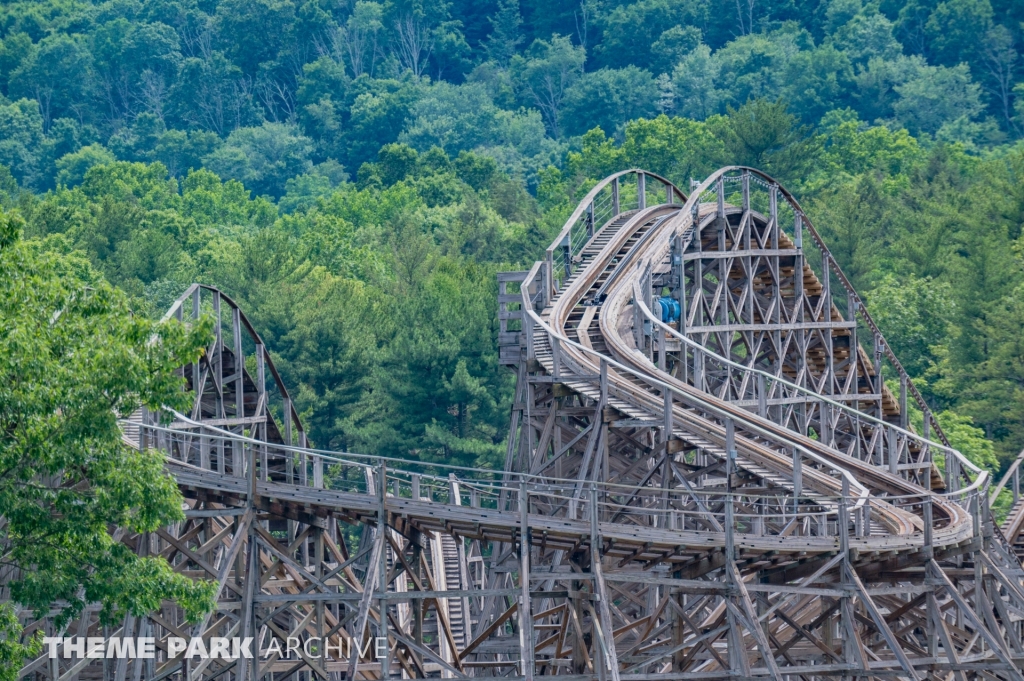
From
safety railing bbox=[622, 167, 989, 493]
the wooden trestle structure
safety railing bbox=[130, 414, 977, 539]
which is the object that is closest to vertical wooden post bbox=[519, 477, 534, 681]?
the wooden trestle structure

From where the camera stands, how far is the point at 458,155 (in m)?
127

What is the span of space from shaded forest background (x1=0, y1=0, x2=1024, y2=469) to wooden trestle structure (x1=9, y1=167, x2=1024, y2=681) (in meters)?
4.52

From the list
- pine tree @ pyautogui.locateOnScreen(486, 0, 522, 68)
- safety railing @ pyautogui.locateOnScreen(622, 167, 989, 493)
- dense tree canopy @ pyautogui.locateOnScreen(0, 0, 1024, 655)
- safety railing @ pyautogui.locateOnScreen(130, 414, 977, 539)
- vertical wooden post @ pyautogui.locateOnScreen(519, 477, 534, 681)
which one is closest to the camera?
vertical wooden post @ pyautogui.locateOnScreen(519, 477, 534, 681)

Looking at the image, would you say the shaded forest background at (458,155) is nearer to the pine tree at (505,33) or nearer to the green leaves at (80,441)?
the pine tree at (505,33)

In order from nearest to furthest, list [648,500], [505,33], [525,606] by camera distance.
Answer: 1. [525,606]
2. [648,500]
3. [505,33]

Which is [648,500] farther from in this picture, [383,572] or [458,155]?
[458,155]

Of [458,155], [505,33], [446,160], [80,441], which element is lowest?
[458,155]

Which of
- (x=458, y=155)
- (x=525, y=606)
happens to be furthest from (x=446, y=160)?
(x=525, y=606)

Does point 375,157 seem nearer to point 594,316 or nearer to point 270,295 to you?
point 270,295

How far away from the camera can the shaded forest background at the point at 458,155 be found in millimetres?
71562

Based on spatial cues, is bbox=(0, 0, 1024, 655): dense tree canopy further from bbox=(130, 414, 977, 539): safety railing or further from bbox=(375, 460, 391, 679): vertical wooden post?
bbox=(375, 460, 391, 679): vertical wooden post

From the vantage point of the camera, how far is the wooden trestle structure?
3672 cm

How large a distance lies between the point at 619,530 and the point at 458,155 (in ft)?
300

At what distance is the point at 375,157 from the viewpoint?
476 ft
